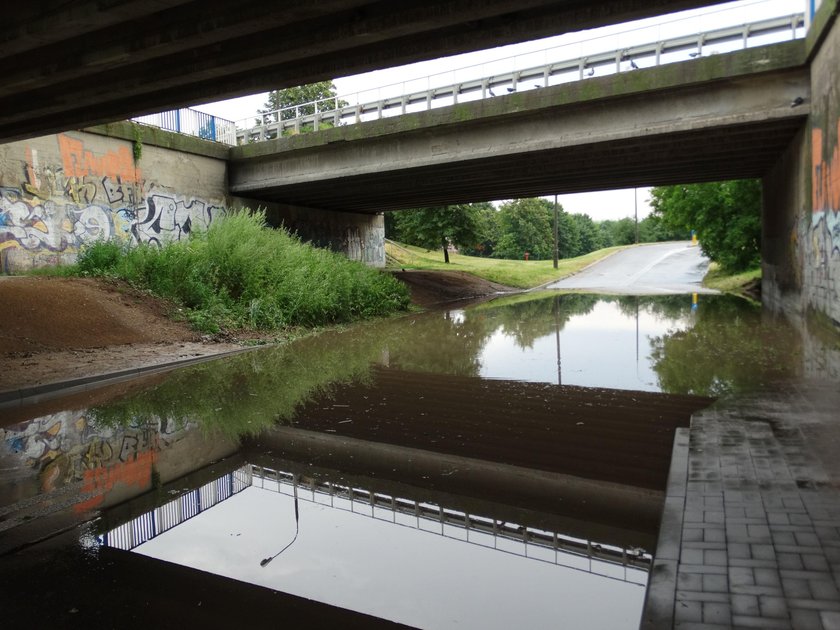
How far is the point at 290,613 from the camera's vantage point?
3.77m

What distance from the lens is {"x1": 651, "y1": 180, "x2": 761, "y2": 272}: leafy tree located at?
35.4 m

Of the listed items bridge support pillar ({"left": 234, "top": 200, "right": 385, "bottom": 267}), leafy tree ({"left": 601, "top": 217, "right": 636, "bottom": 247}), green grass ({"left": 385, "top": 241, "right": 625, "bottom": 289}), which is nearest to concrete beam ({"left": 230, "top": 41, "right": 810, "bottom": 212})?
bridge support pillar ({"left": 234, "top": 200, "right": 385, "bottom": 267})

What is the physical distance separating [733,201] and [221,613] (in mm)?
37893

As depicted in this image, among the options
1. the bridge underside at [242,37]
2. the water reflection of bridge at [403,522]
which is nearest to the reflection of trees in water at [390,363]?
the water reflection of bridge at [403,522]

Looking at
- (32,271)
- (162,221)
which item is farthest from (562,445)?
(162,221)

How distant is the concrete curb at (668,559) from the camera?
3.38 m

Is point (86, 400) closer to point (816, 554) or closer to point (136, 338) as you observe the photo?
point (136, 338)

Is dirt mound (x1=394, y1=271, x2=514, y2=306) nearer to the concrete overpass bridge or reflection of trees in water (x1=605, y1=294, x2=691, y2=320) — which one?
the concrete overpass bridge

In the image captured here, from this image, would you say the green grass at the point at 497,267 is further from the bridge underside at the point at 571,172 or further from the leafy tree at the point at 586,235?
the leafy tree at the point at 586,235

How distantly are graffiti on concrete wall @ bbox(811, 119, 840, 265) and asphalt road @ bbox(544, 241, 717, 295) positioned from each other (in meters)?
15.5

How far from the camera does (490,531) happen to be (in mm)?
4922

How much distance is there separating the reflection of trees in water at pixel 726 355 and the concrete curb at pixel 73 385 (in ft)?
30.6

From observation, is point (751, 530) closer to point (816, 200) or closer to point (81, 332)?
point (81, 332)

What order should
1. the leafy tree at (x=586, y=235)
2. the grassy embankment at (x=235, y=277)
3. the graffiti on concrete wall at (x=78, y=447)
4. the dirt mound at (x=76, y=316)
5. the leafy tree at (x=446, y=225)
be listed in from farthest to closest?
1. the leafy tree at (x=586, y=235)
2. the leafy tree at (x=446, y=225)
3. the grassy embankment at (x=235, y=277)
4. the dirt mound at (x=76, y=316)
5. the graffiti on concrete wall at (x=78, y=447)
